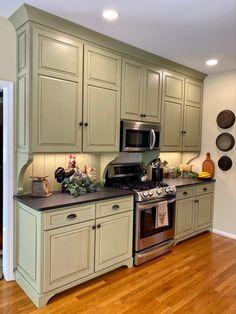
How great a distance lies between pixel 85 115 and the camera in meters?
2.72

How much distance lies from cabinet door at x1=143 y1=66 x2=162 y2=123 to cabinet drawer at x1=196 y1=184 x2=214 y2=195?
123cm

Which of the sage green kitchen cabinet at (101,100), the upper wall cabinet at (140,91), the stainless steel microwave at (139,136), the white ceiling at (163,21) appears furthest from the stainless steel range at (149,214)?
the white ceiling at (163,21)

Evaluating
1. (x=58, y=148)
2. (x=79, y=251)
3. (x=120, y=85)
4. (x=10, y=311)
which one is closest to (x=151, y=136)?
(x=120, y=85)

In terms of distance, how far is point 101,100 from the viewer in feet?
9.36

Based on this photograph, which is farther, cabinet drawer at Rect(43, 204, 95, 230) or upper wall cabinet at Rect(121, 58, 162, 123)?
upper wall cabinet at Rect(121, 58, 162, 123)

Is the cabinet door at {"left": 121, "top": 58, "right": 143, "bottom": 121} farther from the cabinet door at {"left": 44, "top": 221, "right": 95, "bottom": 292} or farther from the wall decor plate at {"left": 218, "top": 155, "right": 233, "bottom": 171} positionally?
the wall decor plate at {"left": 218, "top": 155, "right": 233, "bottom": 171}

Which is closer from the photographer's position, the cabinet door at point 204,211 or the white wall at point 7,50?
the white wall at point 7,50

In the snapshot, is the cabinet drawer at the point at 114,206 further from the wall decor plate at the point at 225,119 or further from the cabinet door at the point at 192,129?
the wall decor plate at the point at 225,119

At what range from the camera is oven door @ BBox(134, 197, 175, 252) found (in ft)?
9.67

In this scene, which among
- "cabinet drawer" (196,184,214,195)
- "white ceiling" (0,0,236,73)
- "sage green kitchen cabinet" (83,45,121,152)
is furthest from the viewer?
"cabinet drawer" (196,184,214,195)

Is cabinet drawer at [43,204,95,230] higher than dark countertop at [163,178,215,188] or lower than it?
lower

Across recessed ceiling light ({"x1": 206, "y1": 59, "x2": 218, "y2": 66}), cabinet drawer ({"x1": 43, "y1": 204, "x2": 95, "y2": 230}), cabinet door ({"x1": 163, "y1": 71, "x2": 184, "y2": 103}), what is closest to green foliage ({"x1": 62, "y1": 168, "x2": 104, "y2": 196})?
cabinet drawer ({"x1": 43, "y1": 204, "x2": 95, "y2": 230})

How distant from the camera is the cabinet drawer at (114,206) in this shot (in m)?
2.59

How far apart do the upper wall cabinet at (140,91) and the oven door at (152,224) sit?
1.13 metres
